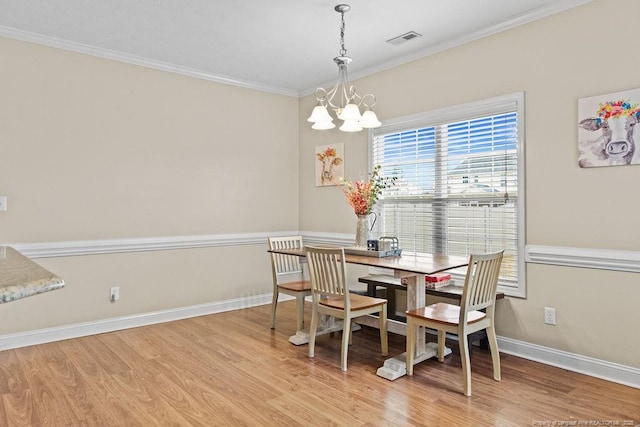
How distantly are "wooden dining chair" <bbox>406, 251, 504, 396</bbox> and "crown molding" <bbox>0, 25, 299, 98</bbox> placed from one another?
10.8ft

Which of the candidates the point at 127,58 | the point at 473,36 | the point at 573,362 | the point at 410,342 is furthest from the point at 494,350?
the point at 127,58

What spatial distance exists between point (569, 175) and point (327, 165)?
2.63 metres

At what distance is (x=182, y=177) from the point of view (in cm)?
453

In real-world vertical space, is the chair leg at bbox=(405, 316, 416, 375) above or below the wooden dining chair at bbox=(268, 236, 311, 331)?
below

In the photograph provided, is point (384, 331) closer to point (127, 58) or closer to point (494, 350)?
point (494, 350)

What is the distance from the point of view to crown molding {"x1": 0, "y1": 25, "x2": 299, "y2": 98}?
3.57 metres

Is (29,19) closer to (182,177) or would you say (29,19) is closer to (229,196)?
(182,177)

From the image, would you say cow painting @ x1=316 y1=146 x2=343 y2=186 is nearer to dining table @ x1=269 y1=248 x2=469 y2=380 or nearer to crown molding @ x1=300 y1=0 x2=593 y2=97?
crown molding @ x1=300 y1=0 x2=593 y2=97

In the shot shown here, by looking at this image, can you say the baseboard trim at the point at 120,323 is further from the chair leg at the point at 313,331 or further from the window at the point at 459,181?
the window at the point at 459,181

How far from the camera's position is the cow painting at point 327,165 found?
496 centimetres

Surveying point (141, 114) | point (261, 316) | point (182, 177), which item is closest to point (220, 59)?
point (141, 114)

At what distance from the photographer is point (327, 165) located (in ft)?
16.6

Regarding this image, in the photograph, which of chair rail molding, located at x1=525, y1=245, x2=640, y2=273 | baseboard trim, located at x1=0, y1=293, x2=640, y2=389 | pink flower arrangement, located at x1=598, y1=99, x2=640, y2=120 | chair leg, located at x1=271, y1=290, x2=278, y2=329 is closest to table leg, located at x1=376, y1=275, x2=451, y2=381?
baseboard trim, located at x1=0, y1=293, x2=640, y2=389

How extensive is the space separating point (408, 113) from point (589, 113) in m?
1.59
